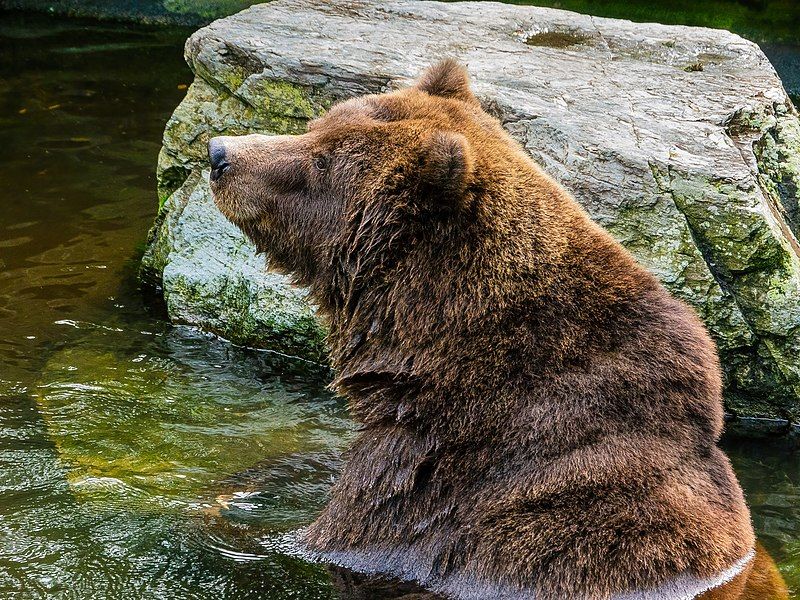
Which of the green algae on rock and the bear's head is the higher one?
the bear's head

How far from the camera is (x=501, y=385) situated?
178 inches

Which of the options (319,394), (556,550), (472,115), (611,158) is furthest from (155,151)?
(556,550)

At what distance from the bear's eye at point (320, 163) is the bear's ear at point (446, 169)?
582 mm

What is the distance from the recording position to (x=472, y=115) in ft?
16.4

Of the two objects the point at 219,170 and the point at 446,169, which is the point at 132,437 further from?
the point at 446,169

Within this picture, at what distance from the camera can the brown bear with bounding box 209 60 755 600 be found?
4.32 meters

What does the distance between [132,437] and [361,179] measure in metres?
2.61

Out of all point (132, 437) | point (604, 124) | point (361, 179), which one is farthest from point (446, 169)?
point (132, 437)

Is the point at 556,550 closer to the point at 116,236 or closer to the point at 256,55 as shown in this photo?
the point at 256,55

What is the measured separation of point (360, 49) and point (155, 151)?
15.2 feet

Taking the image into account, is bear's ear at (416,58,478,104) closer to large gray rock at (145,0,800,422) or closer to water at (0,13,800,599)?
large gray rock at (145,0,800,422)

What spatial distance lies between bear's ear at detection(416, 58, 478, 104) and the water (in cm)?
231

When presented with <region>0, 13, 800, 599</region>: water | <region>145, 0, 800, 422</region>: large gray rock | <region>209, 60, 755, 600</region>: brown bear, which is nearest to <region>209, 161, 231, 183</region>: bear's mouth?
<region>209, 60, 755, 600</region>: brown bear

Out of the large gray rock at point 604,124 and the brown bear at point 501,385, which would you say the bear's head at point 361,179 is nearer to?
the brown bear at point 501,385
